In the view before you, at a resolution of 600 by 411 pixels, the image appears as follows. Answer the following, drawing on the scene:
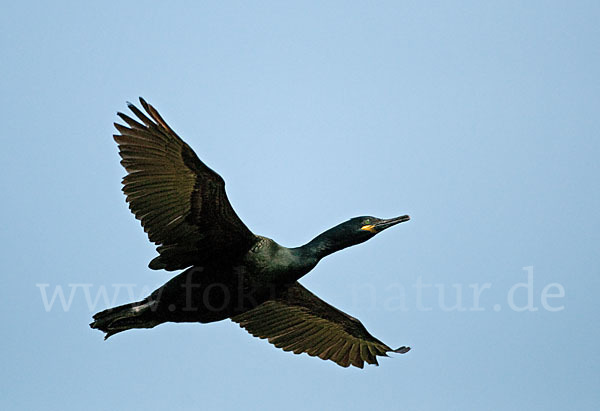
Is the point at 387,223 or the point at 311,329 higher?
the point at 387,223

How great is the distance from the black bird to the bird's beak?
0.01 meters

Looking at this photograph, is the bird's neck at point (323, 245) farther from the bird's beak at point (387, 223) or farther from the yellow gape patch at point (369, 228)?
the bird's beak at point (387, 223)

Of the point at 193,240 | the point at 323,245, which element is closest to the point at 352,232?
the point at 323,245

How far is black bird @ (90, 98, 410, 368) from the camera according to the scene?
36.8 feet

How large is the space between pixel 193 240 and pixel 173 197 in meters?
0.60

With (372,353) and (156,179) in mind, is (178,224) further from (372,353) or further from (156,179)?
(372,353)

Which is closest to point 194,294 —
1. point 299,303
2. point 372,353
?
point 299,303

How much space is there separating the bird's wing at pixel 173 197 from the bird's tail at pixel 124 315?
491mm

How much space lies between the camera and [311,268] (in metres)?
12.0

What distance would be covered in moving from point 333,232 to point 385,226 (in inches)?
24.9

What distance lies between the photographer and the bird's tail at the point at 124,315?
1165 centimetres

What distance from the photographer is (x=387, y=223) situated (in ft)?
39.7

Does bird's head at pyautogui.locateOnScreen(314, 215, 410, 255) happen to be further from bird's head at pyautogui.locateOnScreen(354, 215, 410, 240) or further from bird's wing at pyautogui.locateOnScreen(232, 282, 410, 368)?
bird's wing at pyautogui.locateOnScreen(232, 282, 410, 368)

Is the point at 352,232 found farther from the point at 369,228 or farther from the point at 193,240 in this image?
the point at 193,240
